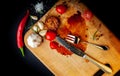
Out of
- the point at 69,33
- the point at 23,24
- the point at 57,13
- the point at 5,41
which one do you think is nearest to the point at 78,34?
the point at 69,33

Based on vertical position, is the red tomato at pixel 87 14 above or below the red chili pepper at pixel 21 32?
above

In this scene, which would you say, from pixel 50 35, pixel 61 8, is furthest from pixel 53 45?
pixel 61 8

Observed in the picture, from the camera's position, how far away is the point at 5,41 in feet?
6.04

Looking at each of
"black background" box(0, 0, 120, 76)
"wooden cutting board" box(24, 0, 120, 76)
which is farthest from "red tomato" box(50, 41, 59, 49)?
"black background" box(0, 0, 120, 76)

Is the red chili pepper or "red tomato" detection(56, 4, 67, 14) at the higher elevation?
"red tomato" detection(56, 4, 67, 14)

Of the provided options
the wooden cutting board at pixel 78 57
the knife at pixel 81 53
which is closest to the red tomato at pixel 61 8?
the wooden cutting board at pixel 78 57

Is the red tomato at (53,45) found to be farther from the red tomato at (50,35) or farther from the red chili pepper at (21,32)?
the red chili pepper at (21,32)

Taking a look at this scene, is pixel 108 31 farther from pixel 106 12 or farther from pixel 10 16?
pixel 10 16

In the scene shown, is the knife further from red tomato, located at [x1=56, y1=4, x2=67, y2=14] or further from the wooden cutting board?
red tomato, located at [x1=56, y1=4, x2=67, y2=14]

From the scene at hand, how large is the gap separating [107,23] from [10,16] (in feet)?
1.83

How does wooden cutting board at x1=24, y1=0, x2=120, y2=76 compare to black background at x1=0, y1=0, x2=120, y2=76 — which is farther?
black background at x1=0, y1=0, x2=120, y2=76

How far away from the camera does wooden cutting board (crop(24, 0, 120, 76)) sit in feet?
5.51

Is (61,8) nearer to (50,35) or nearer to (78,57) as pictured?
(50,35)

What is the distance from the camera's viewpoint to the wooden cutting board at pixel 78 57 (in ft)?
5.51
